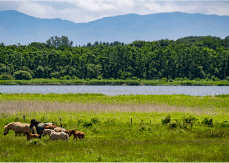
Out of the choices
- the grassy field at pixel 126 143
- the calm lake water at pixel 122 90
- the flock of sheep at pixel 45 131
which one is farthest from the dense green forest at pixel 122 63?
the flock of sheep at pixel 45 131

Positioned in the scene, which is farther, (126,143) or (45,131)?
(45,131)

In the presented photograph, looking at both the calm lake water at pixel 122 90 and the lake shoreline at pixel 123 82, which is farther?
the lake shoreline at pixel 123 82

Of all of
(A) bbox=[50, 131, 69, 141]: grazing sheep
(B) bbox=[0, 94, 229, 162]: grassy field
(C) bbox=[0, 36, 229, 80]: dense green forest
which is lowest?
(B) bbox=[0, 94, 229, 162]: grassy field

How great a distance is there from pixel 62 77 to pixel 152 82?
45294mm

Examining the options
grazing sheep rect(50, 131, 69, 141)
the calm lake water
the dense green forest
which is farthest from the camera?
the dense green forest

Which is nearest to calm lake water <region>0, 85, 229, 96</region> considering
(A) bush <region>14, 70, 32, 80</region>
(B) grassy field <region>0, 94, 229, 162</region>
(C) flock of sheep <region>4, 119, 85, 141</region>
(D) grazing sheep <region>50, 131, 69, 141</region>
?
(A) bush <region>14, 70, 32, 80</region>

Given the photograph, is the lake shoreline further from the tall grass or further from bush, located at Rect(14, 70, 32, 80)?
the tall grass

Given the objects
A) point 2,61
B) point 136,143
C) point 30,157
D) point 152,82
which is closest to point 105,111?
point 136,143

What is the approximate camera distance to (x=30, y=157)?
449 inches

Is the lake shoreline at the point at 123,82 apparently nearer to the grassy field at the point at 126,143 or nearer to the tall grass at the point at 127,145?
the grassy field at the point at 126,143

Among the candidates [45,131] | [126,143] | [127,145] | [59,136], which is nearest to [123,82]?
[45,131]

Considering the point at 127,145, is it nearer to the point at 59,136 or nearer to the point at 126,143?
the point at 126,143

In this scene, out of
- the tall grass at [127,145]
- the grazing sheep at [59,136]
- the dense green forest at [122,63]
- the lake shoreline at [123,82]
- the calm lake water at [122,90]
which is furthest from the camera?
the dense green forest at [122,63]

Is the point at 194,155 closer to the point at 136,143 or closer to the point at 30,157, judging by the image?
the point at 136,143
